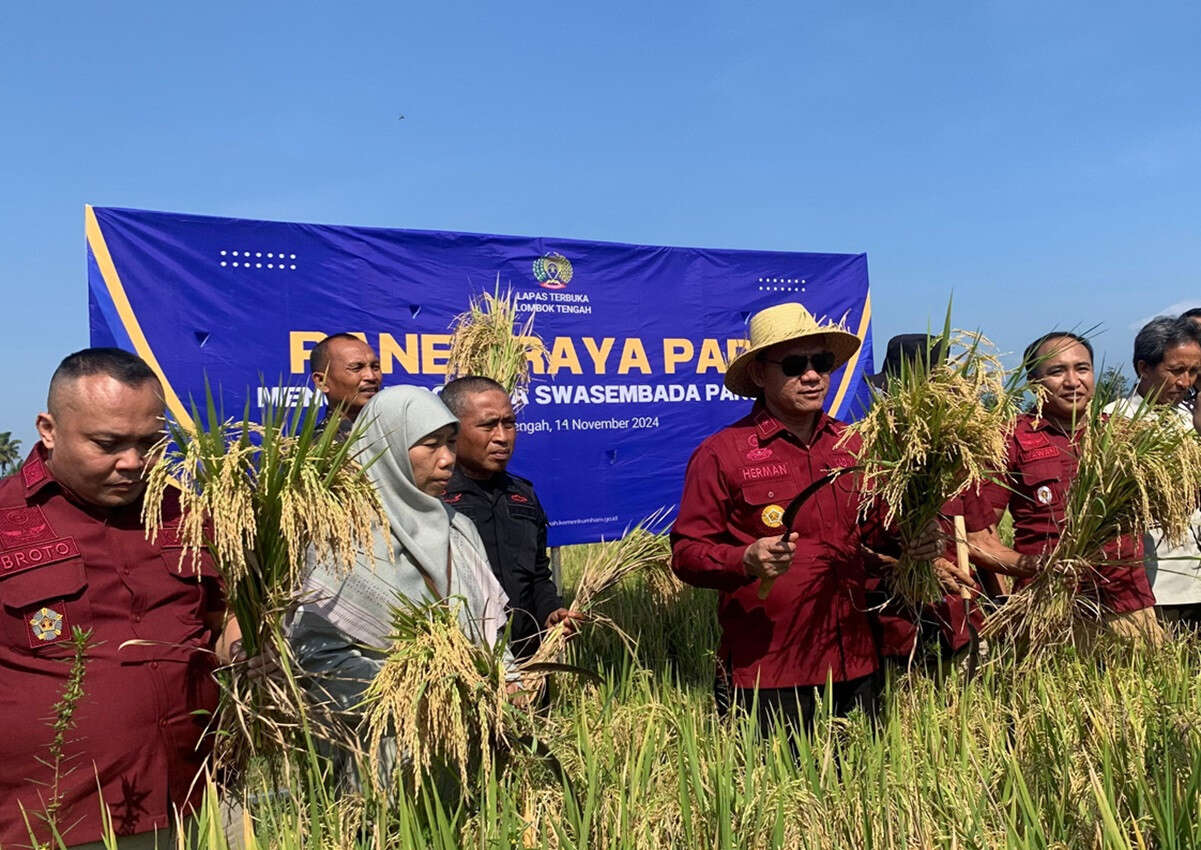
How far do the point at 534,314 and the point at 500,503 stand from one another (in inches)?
81.3

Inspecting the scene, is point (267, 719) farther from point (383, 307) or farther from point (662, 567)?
point (383, 307)

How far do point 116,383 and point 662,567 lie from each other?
241cm

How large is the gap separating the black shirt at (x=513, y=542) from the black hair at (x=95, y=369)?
4.77 ft

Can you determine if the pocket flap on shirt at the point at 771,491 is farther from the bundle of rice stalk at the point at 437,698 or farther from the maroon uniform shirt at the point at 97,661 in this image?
the maroon uniform shirt at the point at 97,661

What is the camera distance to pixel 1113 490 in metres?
2.89

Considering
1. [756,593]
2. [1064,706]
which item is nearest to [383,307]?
[756,593]

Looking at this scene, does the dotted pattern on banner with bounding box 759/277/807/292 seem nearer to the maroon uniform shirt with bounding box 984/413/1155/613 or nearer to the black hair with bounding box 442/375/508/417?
the maroon uniform shirt with bounding box 984/413/1155/613

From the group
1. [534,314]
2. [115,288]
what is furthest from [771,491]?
[115,288]

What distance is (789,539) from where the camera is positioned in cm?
265

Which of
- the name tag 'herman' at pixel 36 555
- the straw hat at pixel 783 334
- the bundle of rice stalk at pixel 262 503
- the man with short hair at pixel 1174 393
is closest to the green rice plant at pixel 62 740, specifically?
the name tag 'herman' at pixel 36 555

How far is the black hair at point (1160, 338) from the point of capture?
Result: 367 cm

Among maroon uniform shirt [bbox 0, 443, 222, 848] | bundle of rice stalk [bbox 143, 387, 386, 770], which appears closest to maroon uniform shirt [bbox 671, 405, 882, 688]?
bundle of rice stalk [bbox 143, 387, 386, 770]

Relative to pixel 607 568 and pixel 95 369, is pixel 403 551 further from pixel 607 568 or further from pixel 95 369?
pixel 607 568

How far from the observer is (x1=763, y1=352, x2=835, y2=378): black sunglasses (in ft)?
9.41
